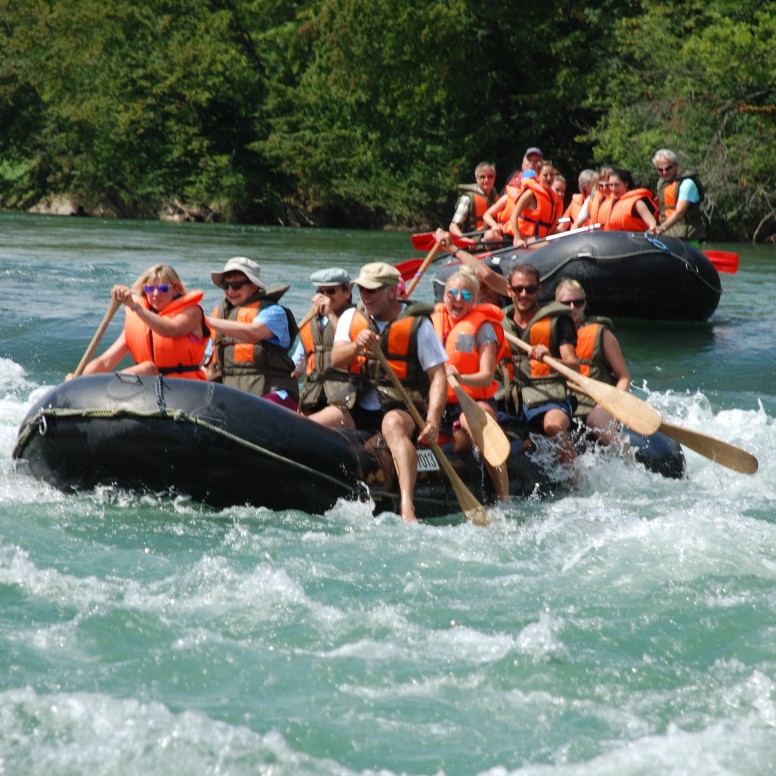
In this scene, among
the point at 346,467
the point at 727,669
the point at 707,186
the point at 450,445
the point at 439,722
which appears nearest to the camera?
the point at 439,722

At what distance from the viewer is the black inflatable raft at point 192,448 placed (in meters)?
5.09

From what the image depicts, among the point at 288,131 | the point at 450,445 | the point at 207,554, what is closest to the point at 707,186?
the point at 288,131

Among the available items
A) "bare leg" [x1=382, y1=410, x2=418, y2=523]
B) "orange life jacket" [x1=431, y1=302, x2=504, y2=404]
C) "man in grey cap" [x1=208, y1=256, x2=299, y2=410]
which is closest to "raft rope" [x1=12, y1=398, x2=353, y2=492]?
"bare leg" [x1=382, y1=410, x2=418, y2=523]

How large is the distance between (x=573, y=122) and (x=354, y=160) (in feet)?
20.1

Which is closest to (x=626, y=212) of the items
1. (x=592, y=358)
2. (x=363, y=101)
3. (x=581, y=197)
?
(x=581, y=197)

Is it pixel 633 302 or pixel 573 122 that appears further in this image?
pixel 573 122

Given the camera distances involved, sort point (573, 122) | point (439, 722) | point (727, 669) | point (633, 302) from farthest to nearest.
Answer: point (573, 122) < point (633, 302) < point (727, 669) < point (439, 722)

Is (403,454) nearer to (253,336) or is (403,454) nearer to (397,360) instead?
(397,360)

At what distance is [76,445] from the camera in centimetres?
515

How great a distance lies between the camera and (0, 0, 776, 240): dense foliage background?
21.9 metres

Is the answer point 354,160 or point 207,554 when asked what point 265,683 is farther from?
point 354,160

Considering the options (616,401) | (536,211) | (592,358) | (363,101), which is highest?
(363,101)

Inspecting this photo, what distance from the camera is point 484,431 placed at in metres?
5.62

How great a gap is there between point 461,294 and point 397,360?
55cm
